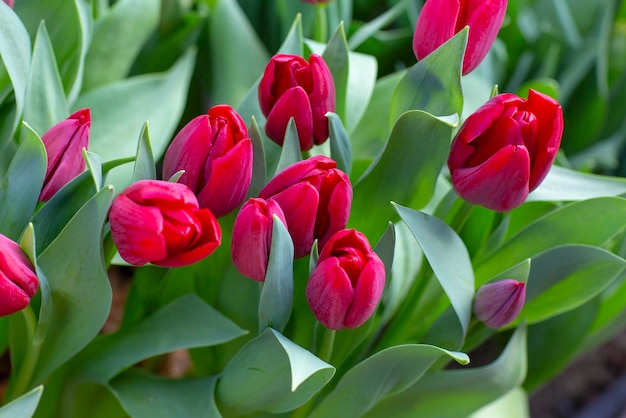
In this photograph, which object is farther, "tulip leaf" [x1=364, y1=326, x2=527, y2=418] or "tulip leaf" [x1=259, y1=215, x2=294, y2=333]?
"tulip leaf" [x1=364, y1=326, x2=527, y2=418]

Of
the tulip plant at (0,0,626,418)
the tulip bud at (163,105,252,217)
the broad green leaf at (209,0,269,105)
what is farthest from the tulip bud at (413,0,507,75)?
the broad green leaf at (209,0,269,105)

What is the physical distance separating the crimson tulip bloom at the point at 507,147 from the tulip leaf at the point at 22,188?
18cm

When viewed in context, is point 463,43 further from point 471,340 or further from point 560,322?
point 560,322

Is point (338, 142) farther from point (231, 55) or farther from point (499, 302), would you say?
point (231, 55)

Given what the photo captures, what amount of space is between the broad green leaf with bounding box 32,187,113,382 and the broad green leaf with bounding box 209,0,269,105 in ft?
0.77

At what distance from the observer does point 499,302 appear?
1.25ft

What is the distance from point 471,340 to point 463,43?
169mm

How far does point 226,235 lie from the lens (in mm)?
414

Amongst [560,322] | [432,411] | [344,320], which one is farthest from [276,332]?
[560,322]

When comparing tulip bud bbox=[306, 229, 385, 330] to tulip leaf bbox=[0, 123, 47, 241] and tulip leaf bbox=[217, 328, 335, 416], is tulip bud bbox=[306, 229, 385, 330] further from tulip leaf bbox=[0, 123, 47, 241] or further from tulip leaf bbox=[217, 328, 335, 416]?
tulip leaf bbox=[0, 123, 47, 241]

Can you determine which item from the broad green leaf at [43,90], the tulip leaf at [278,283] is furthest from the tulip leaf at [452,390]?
the broad green leaf at [43,90]

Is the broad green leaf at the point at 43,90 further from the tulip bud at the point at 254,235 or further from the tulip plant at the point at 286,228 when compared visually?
the tulip bud at the point at 254,235

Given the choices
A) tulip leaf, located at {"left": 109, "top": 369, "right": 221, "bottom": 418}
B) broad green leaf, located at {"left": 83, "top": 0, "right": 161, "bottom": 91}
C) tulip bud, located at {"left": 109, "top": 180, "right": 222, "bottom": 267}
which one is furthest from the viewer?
broad green leaf, located at {"left": 83, "top": 0, "right": 161, "bottom": 91}

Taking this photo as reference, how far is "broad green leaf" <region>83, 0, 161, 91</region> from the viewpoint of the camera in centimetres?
54
